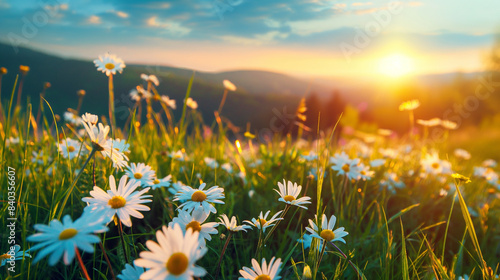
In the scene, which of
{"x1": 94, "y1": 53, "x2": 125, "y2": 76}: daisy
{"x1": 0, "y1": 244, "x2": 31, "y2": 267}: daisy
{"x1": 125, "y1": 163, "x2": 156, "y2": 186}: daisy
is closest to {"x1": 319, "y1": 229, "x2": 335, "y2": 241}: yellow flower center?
{"x1": 125, "y1": 163, "x2": 156, "y2": 186}: daisy

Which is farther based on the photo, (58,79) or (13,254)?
(58,79)

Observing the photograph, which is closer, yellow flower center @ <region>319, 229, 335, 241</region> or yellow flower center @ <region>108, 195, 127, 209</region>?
yellow flower center @ <region>108, 195, 127, 209</region>

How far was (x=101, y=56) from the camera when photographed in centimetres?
204

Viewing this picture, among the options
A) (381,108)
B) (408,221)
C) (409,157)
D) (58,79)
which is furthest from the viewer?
(381,108)

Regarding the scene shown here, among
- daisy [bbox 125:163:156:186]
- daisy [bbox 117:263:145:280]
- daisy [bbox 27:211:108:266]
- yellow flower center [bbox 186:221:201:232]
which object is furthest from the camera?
daisy [bbox 125:163:156:186]

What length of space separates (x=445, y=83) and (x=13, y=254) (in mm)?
36835

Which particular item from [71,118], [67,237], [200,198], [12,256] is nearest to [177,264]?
[67,237]

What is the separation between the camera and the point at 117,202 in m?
0.91

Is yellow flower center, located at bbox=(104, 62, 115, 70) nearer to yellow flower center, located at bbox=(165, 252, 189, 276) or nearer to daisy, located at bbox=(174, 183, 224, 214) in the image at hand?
daisy, located at bbox=(174, 183, 224, 214)

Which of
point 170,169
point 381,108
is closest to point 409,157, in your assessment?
point 170,169

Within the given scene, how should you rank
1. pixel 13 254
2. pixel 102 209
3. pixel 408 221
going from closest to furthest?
pixel 102 209, pixel 13 254, pixel 408 221

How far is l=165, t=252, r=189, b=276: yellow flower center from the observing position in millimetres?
644

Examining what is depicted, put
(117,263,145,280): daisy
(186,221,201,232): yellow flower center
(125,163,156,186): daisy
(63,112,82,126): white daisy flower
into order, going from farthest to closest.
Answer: (63,112,82,126): white daisy flower, (125,163,156,186): daisy, (186,221,201,232): yellow flower center, (117,263,145,280): daisy

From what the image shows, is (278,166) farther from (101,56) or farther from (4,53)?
(4,53)
